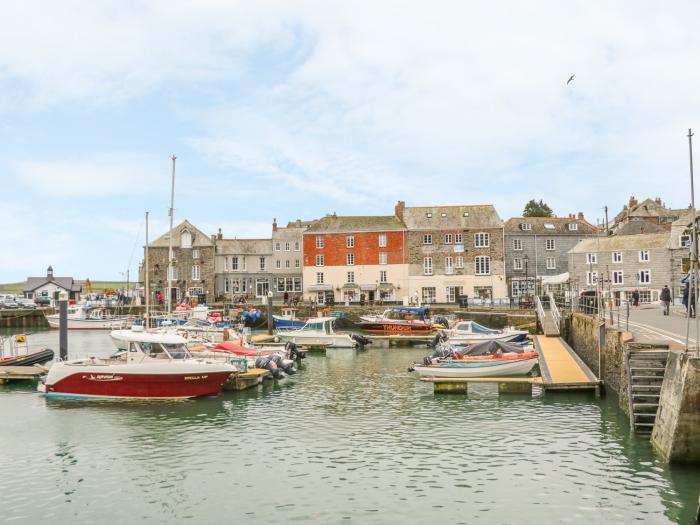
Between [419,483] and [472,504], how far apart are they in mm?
1686

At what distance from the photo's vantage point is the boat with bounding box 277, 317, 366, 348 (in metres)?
46.5

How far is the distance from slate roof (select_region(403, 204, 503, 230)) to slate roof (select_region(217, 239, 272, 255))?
1928cm

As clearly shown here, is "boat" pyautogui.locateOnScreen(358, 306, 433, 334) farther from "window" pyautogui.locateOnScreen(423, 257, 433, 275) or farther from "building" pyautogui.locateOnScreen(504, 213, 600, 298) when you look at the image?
"building" pyautogui.locateOnScreen(504, 213, 600, 298)

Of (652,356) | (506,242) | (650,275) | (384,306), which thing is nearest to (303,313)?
(384,306)

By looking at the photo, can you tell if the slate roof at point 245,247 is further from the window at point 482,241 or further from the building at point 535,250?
the building at point 535,250

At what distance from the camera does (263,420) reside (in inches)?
880


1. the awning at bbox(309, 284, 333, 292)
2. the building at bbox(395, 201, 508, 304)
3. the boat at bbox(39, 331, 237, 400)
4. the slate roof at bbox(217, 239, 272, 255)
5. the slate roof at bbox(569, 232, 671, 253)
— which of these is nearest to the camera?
the boat at bbox(39, 331, 237, 400)

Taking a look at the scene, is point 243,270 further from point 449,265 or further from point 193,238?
point 449,265

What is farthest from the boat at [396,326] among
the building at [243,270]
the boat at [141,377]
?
the boat at [141,377]

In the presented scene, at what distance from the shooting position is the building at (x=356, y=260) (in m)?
76.3

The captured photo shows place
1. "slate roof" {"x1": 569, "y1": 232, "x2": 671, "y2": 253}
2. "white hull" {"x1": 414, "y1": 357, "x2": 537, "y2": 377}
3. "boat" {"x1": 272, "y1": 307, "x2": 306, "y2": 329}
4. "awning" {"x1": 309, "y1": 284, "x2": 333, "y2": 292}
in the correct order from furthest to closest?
1. "awning" {"x1": 309, "y1": 284, "x2": 333, "y2": 292}
2. "slate roof" {"x1": 569, "y1": 232, "x2": 671, "y2": 253}
3. "boat" {"x1": 272, "y1": 307, "x2": 306, "y2": 329}
4. "white hull" {"x1": 414, "y1": 357, "x2": 537, "y2": 377}

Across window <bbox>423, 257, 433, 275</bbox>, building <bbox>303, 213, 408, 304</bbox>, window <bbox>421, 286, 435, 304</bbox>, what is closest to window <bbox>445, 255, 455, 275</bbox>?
window <bbox>423, 257, 433, 275</bbox>

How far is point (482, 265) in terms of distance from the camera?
246ft

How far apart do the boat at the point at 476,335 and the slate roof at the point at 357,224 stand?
33.6 m
